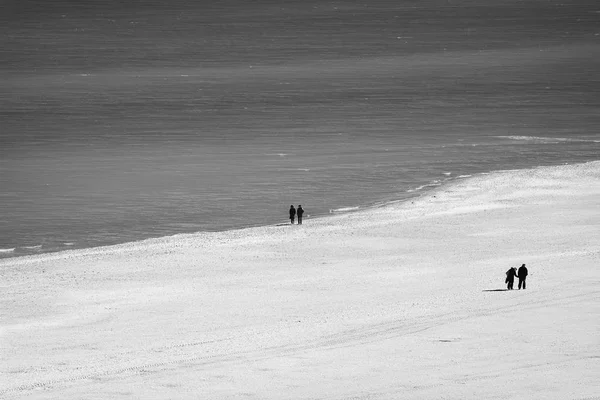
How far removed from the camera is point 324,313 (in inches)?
1018

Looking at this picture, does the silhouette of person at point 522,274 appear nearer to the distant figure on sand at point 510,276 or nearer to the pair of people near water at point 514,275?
the pair of people near water at point 514,275

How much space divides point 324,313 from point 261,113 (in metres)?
40.8

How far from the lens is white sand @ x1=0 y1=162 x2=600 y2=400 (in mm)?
20859

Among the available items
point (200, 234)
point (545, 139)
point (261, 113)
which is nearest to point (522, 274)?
point (200, 234)

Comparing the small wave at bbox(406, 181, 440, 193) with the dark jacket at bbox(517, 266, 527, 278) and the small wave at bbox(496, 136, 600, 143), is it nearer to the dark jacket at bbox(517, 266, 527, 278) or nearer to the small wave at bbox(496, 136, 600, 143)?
the small wave at bbox(496, 136, 600, 143)

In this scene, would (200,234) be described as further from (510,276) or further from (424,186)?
(510,276)

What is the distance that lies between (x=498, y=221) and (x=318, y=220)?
19.7 ft

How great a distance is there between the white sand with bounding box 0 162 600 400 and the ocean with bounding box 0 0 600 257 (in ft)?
15.7

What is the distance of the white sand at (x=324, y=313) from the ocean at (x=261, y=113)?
188 inches

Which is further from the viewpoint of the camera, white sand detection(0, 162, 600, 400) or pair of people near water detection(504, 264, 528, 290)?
pair of people near water detection(504, 264, 528, 290)

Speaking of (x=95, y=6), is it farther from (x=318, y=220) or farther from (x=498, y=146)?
(x=318, y=220)

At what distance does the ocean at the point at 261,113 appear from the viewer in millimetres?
42750

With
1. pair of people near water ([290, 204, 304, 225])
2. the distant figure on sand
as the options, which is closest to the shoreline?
pair of people near water ([290, 204, 304, 225])

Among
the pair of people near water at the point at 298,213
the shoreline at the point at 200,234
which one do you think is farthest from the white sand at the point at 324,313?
the pair of people near water at the point at 298,213
